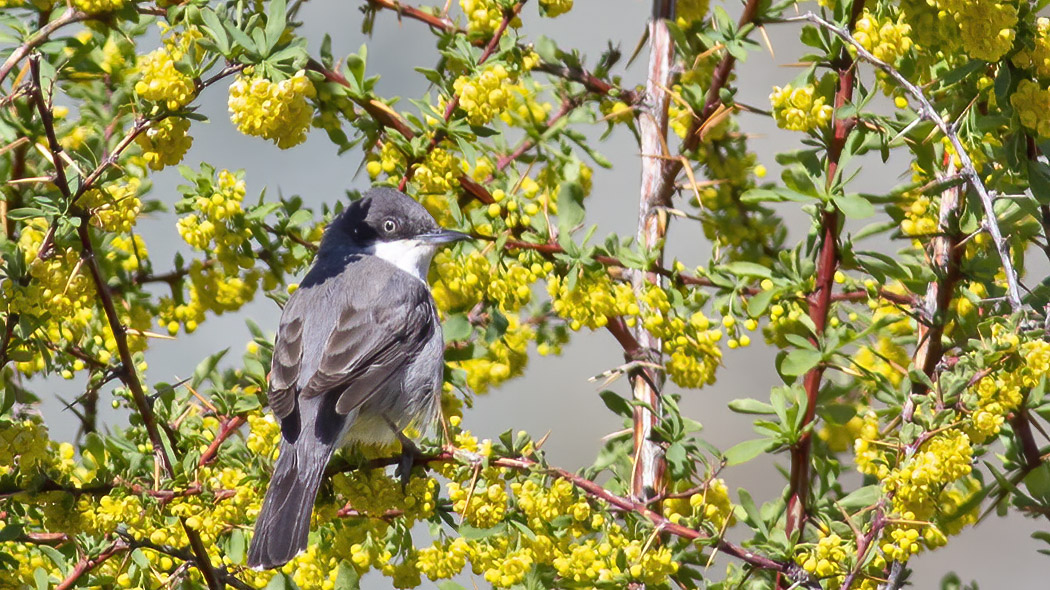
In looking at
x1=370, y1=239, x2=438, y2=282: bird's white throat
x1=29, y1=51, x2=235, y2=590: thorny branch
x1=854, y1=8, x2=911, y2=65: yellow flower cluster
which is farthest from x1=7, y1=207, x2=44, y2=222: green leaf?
x1=854, y1=8, x2=911, y2=65: yellow flower cluster

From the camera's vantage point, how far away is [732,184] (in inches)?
126

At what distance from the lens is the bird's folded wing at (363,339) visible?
3.17 meters

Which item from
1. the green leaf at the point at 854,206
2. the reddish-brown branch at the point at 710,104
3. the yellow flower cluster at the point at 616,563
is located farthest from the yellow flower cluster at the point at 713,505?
the reddish-brown branch at the point at 710,104

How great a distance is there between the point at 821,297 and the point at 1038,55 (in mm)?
639

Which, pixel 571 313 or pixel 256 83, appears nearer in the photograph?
pixel 256 83

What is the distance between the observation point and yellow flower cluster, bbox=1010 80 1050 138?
2127 mm

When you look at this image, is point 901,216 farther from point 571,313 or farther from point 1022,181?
point 571,313

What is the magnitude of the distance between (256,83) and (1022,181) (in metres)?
1.59

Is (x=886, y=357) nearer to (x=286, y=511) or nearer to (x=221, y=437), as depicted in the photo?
(x=286, y=511)

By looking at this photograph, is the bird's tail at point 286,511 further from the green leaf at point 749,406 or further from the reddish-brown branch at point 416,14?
the reddish-brown branch at point 416,14

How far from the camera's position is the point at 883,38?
7.45ft

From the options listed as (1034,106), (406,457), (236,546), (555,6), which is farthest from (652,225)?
(236,546)

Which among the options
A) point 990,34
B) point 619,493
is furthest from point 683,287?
point 990,34

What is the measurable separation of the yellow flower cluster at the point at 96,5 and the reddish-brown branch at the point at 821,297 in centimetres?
152
